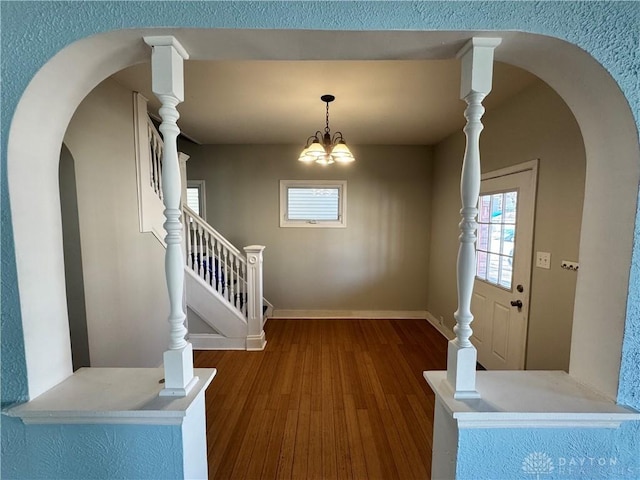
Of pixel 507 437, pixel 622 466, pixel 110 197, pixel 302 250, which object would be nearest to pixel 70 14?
pixel 110 197

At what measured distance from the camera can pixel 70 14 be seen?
0.93m

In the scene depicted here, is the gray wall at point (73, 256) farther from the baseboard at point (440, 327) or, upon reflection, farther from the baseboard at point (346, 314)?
the baseboard at point (440, 327)

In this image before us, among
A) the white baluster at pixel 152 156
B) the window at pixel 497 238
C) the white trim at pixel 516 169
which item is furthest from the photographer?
the white baluster at pixel 152 156

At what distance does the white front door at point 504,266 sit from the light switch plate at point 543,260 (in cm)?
7

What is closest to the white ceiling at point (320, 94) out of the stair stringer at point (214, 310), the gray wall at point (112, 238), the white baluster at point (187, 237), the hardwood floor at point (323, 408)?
the gray wall at point (112, 238)

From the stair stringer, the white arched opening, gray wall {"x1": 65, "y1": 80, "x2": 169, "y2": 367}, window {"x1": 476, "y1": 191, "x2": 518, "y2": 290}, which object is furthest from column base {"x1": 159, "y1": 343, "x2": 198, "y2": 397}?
window {"x1": 476, "y1": 191, "x2": 518, "y2": 290}

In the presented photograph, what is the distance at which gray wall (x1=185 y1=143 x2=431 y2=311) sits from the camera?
3943mm

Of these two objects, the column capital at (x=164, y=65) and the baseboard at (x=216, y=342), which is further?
the baseboard at (x=216, y=342)

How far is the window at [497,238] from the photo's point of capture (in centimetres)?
238

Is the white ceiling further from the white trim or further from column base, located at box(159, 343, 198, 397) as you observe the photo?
column base, located at box(159, 343, 198, 397)

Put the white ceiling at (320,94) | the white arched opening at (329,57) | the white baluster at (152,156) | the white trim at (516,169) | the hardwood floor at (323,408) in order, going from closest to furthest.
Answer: the white arched opening at (329,57) < the hardwood floor at (323,408) < the white ceiling at (320,94) < the white trim at (516,169) < the white baluster at (152,156)

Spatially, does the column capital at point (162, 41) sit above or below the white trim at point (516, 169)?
above

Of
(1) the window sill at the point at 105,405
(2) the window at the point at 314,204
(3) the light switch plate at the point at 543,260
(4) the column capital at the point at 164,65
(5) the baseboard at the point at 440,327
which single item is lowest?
(5) the baseboard at the point at 440,327

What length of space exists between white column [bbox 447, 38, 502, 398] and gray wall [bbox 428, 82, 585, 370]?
128cm
